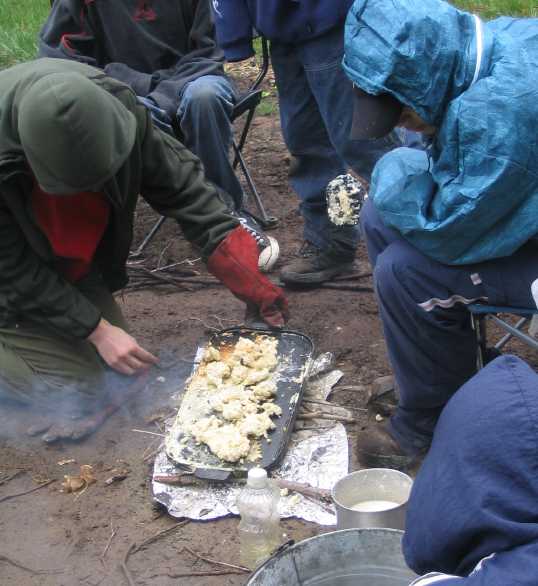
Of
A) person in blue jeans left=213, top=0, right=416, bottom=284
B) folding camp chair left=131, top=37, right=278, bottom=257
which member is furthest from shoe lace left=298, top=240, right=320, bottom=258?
folding camp chair left=131, top=37, right=278, bottom=257

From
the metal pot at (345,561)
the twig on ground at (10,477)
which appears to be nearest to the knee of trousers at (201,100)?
the twig on ground at (10,477)

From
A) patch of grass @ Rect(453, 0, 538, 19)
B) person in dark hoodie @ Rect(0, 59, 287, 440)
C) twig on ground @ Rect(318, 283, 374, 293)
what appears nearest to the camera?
person in dark hoodie @ Rect(0, 59, 287, 440)

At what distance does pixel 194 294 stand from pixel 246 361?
1.06 m

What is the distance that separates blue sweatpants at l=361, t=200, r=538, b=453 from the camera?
2.82 metres

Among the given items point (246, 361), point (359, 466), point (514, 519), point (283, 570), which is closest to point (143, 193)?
point (246, 361)

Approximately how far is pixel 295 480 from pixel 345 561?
0.72 metres

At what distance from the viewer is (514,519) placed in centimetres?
160

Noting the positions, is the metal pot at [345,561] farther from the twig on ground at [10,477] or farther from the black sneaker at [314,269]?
the black sneaker at [314,269]

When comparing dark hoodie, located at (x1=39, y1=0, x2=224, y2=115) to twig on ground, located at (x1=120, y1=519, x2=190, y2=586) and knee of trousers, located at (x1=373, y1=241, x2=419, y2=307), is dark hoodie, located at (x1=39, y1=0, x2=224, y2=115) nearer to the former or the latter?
knee of trousers, located at (x1=373, y1=241, x2=419, y2=307)

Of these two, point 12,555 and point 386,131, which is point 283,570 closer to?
point 12,555

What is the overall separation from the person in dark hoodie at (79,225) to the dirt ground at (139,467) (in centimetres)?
18

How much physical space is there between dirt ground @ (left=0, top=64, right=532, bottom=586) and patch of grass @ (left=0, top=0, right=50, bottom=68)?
A: 15.0 feet

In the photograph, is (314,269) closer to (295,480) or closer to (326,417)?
(326,417)

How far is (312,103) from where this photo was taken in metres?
4.25
